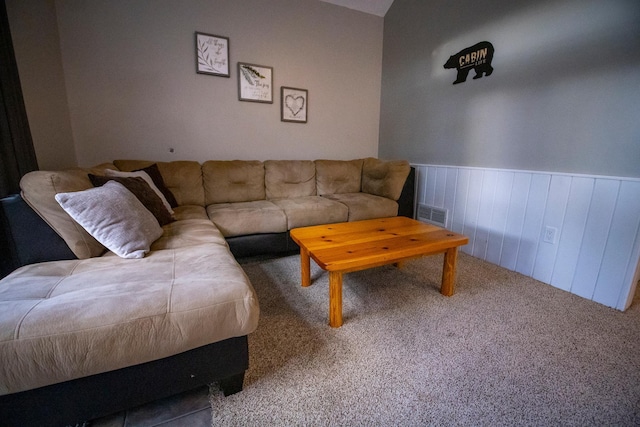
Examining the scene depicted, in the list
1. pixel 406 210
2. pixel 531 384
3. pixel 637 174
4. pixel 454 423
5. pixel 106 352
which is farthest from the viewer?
pixel 406 210

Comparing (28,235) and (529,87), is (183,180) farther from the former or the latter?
(529,87)

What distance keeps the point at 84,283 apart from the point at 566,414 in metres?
1.84

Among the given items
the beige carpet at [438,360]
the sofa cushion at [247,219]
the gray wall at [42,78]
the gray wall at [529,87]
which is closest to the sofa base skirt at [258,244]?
the sofa cushion at [247,219]

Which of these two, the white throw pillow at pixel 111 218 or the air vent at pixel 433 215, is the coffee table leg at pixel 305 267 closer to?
the white throw pillow at pixel 111 218

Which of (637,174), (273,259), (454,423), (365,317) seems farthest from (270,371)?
(637,174)

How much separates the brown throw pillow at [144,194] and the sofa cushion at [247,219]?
0.38m

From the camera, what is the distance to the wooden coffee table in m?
1.34

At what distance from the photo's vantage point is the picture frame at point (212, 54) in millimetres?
2572

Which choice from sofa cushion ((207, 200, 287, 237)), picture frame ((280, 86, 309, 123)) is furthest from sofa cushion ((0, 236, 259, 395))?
picture frame ((280, 86, 309, 123))

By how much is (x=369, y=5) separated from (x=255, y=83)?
176 cm

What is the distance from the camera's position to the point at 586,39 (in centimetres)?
161

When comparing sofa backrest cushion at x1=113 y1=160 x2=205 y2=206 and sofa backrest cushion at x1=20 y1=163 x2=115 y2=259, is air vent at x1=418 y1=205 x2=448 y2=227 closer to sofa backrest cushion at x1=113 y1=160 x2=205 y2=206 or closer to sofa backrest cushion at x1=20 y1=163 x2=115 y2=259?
sofa backrest cushion at x1=113 y1=160 x2=205 y2=206

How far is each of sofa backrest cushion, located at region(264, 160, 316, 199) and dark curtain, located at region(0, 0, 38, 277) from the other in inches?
A: 67.3

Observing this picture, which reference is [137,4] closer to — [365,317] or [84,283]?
[84,283]
